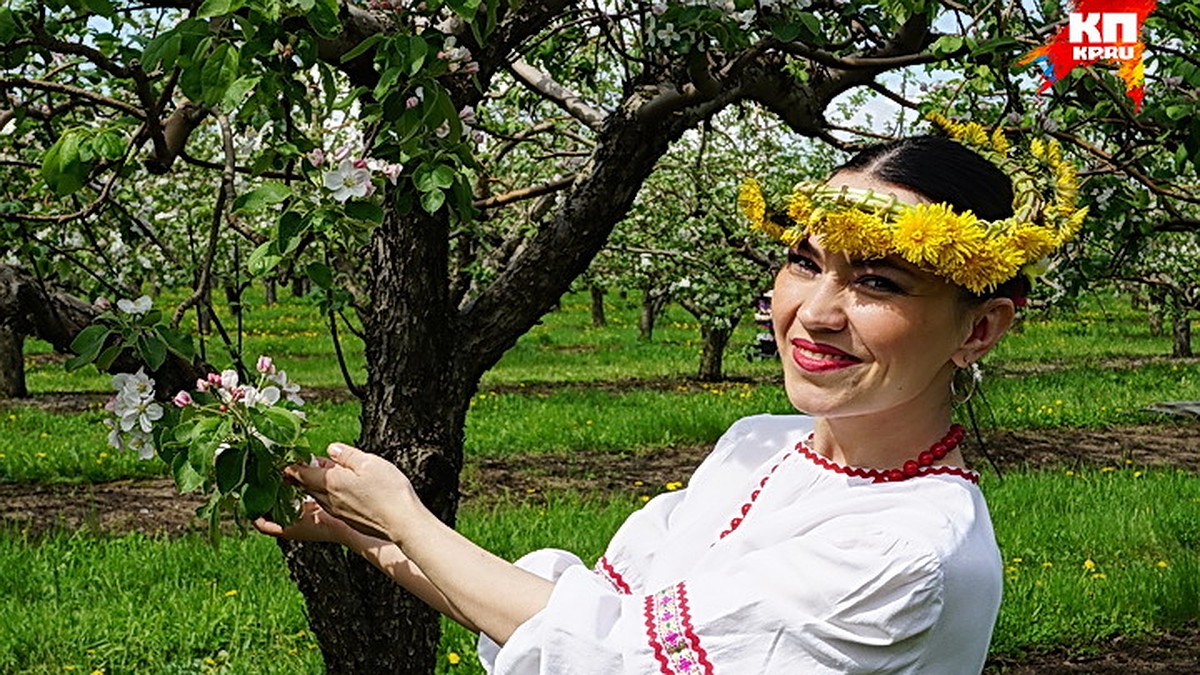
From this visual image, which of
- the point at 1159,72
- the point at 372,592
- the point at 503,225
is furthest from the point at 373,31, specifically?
the point at 503,225

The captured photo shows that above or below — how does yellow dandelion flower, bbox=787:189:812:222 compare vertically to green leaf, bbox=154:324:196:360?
above

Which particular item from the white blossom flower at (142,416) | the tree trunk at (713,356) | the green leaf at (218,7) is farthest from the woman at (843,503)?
the tree trunk at (713,356)

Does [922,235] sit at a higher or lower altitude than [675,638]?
higher

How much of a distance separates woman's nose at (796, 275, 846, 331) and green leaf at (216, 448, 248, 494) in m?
0.71

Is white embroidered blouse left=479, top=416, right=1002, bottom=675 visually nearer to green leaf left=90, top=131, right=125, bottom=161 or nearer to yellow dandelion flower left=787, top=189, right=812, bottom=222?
yellow dandelion flower left=787, top=189, right=812, bottom=222

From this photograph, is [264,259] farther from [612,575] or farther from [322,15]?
[612,575]

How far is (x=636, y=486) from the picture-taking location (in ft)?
25.8

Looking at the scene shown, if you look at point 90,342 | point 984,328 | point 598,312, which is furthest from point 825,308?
point 598,312

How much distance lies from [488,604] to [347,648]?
1.45 meters

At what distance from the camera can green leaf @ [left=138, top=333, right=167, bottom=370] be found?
6.42 ft

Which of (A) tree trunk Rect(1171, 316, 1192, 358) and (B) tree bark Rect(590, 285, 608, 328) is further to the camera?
(B) tree bark Rect(590, 285, 608, 328)

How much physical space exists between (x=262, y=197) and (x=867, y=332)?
79 cm

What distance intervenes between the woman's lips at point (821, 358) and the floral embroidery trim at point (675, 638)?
0.32 m

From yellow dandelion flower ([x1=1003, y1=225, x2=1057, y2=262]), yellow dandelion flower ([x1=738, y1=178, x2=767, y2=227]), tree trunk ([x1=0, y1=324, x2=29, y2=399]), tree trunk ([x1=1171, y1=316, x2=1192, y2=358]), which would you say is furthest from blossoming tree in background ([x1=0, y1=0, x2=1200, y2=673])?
tree trunk ([x1=1171, y1=316, x2=1192, y2=358])
